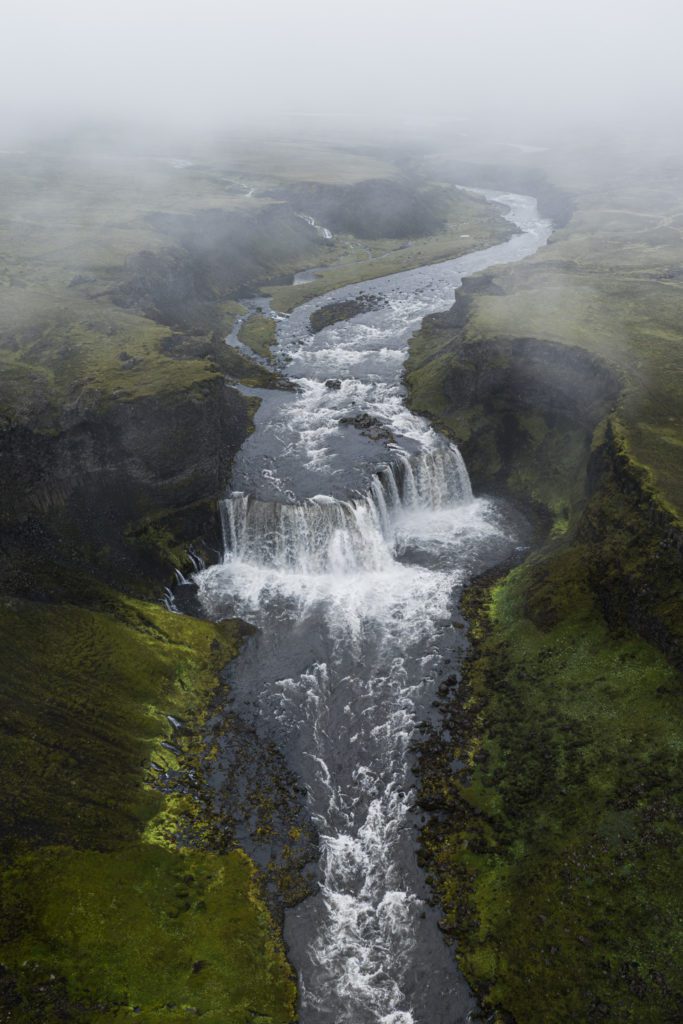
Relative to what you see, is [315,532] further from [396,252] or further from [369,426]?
[396,252]

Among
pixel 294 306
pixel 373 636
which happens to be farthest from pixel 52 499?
pixel 294 306

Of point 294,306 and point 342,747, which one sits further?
point 294,306

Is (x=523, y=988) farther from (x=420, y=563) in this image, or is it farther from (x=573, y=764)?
(x=420, y=563)

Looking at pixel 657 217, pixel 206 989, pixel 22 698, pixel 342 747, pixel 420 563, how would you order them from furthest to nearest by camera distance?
pixel 657 217
pixel 420 563
pixel 342 747
pixel 22 698
pixel 206 989

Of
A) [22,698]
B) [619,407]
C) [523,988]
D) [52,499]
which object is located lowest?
[523,988]

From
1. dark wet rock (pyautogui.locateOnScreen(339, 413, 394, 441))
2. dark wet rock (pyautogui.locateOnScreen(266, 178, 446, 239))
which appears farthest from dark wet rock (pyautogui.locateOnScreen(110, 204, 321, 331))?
dark wet rock (pyautogui.locateOnScreen(339, 413, 394, 441))

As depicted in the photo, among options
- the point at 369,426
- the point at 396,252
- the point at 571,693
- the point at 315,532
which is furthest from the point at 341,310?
the point at 571,693

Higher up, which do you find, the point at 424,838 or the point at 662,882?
the point at 662,882
